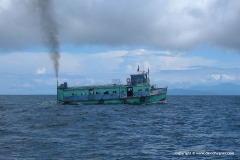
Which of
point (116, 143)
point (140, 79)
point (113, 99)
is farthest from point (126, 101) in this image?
point (116, 143)

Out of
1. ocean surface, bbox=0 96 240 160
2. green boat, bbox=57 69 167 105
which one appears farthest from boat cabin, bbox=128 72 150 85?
ocean surface, bbox=0 96 240 160

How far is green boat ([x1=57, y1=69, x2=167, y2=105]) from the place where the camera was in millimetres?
79000

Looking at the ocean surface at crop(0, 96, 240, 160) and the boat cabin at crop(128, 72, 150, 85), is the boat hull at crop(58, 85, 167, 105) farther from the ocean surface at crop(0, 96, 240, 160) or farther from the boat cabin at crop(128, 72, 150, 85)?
the ocean surface at crop(0, 96, 240, 160)

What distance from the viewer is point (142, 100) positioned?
79.8 m

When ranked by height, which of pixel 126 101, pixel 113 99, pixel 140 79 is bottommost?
pixel 126 101

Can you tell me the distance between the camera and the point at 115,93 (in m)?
80.1

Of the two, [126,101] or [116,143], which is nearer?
[116,143]

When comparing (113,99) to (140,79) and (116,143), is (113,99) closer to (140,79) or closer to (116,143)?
(140,79)

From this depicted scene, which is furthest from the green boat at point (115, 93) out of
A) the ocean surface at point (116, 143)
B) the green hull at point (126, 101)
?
the ocean surface at point (116, 143)

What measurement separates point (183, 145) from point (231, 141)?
4813mm

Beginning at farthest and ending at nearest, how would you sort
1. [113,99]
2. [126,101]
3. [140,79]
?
A: [140,79] < [113,99] < [126,101]

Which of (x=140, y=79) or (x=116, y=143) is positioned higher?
(x=140, y=79)

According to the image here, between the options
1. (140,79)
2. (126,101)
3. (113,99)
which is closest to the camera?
(126,101)

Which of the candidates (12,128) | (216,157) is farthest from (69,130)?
(216,157)
